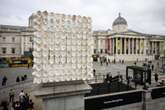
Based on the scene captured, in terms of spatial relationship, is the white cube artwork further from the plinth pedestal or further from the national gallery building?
the national gallery building

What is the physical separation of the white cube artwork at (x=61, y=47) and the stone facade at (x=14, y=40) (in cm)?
5816

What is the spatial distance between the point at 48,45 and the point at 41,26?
0.51 meters

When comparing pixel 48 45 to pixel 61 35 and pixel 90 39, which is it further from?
pixel 90 39

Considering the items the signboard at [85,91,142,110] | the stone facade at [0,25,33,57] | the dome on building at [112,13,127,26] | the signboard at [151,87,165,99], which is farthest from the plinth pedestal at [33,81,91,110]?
the dome on building at [112,13,127,26]

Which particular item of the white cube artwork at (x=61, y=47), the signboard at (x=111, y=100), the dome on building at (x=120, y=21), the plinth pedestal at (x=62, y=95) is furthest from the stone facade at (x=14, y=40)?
the plinth pedestal at (x=62, y=95)

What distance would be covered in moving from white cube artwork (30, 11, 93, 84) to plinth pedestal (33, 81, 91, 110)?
0.17 meters

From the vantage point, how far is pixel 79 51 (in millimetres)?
5469

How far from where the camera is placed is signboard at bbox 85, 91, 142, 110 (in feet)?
32.7

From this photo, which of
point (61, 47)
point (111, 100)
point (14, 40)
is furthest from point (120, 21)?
point (61, 47)

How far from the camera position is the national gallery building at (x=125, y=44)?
3155 inches

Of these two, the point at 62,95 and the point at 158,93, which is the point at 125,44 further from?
the point at 62,95

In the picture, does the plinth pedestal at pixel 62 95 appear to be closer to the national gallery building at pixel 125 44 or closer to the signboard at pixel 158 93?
the signboard at pixel 158 93

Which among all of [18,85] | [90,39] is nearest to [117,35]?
[18,85]

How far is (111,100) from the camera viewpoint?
428 inches
